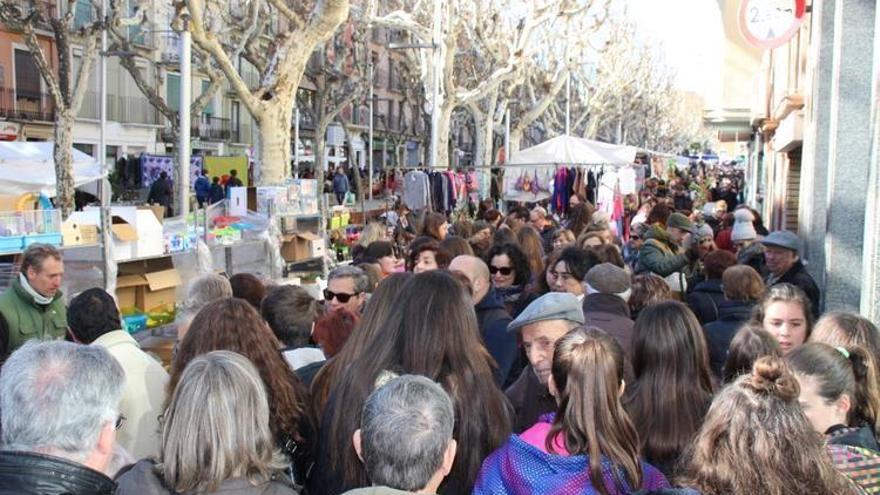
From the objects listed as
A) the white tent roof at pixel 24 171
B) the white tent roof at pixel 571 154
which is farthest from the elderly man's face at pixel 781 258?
the white tent roof at pixel 24 171

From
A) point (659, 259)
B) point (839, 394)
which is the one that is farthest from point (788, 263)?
point (839, 394)

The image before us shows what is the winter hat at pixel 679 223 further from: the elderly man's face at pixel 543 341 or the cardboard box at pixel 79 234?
the elderly man's face at pixel 543 341

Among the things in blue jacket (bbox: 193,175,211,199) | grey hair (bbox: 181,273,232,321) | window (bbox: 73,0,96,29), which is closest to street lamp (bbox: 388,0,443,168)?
blue jacket (bbox: 193,175,211,199)

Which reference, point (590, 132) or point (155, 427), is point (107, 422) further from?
point (590, 132)

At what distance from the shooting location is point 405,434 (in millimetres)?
2764

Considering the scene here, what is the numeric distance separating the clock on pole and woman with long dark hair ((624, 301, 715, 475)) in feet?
22.4

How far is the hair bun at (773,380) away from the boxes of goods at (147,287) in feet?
25.6

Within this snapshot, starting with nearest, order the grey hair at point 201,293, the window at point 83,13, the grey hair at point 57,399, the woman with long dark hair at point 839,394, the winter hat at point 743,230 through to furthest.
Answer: the grey hair at point 57,399 < the woman with long dark hair at point 839,394 < the grey hair at point 201,293 < the winter hat at point 743,230 < the window at point 83,13

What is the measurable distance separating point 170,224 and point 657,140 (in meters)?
71.7

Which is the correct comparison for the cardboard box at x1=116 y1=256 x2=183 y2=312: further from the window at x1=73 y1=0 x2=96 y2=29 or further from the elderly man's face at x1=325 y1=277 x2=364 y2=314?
the window at x1=73 y1=0 x2=96 y2=29

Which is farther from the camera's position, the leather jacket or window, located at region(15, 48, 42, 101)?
window, located at region(15, 48, 42, 101)

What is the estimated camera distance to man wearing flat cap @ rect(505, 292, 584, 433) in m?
4.26

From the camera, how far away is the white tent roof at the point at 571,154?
17531mm

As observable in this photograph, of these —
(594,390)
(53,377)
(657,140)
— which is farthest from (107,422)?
(657,140)
